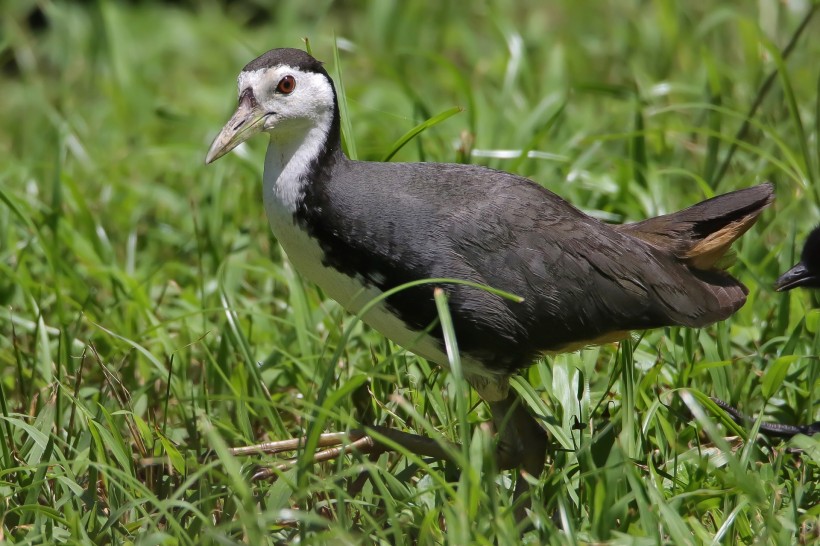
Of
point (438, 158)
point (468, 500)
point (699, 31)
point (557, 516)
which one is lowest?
point (557, 516)

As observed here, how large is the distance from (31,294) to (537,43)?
3.72 meters

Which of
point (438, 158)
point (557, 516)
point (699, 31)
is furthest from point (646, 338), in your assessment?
point (699, 31)

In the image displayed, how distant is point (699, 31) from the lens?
5.96 metres

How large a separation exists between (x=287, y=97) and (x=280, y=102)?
0.09ft

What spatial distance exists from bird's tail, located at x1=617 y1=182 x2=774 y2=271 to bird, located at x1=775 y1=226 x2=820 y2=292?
1.04 ft

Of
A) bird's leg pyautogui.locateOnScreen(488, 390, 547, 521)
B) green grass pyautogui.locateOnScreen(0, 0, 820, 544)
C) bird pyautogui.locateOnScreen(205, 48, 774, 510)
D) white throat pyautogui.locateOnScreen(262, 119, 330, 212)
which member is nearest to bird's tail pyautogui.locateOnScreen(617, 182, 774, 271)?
bird pyautogui.locateOnScreen(205, 48, 774, 510)

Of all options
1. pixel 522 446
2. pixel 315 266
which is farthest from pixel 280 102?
pixel 522 446

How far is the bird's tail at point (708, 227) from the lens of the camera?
12.4 feet

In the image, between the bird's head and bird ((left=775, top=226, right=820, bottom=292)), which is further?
bird ((left=775, top=226, right=820, bottom=292))

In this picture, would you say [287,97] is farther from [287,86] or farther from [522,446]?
[522,446]

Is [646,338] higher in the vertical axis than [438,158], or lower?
lower

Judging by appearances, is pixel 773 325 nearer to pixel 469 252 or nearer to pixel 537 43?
pixel 469 252

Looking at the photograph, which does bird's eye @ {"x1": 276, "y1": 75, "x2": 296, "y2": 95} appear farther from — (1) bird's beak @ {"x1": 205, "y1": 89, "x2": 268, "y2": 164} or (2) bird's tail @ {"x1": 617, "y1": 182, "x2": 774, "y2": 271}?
(2) bird's tail @ {"x1": 617, "y1": 182, "x2": 774, "y2": 271}

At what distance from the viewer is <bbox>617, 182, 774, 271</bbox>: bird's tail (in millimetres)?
3773
